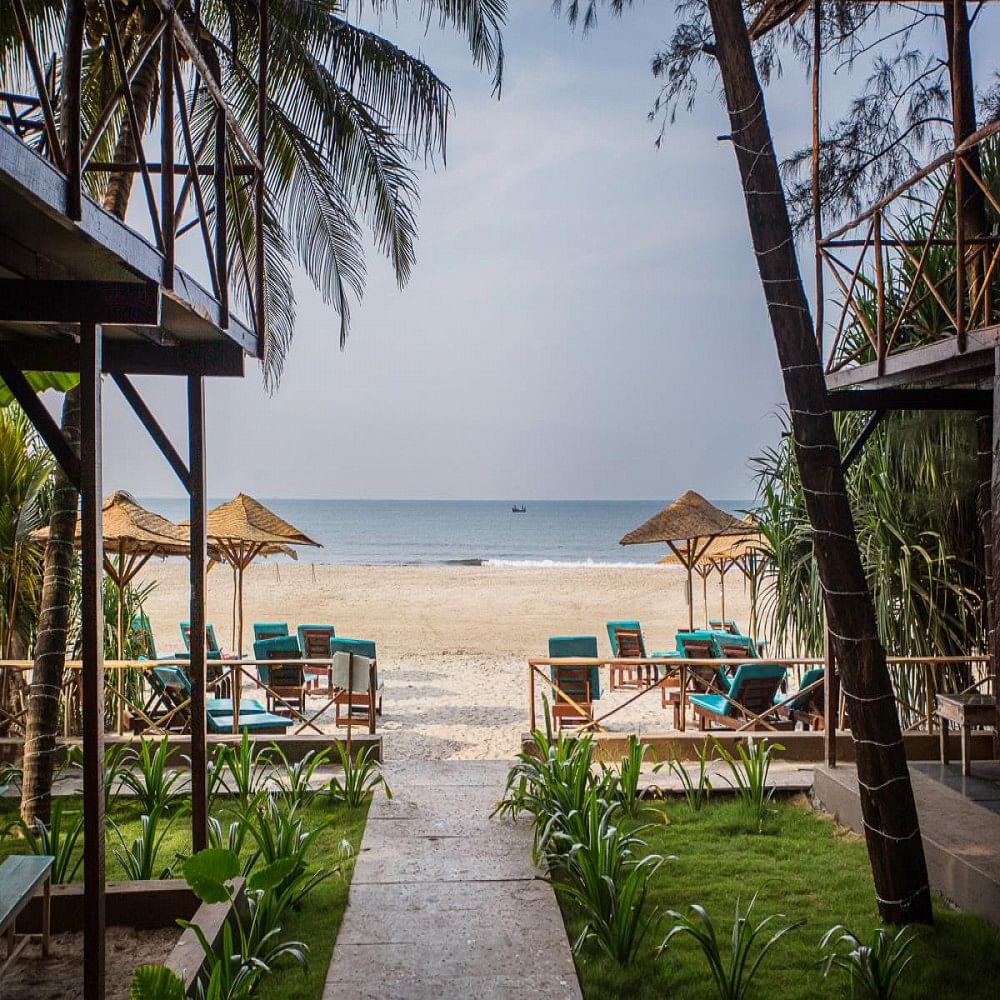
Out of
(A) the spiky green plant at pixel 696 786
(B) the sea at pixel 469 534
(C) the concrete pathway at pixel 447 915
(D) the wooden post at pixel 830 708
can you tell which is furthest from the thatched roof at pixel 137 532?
(B) the sea at pixel 469 534

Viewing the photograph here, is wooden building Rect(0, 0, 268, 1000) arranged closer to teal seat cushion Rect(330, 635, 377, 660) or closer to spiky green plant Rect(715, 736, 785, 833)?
spiky green plant Rect(715, 736, 785, 833)

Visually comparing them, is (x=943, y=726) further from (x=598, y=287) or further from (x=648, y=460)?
(x=648, y=460)

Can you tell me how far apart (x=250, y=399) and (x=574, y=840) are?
93.9 metres

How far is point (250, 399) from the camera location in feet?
313

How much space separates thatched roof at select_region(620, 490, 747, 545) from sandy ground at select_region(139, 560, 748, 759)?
2.36 m

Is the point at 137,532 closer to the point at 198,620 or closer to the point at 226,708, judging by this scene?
the point at 226,708

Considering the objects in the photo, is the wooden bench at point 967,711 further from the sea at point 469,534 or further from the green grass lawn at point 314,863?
the sea at point 469,534

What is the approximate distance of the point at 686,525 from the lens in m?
13.8

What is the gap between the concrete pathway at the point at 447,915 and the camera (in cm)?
442

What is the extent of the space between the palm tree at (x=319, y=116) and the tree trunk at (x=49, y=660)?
8.68 feet

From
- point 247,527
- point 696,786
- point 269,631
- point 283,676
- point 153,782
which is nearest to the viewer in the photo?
point 153,782

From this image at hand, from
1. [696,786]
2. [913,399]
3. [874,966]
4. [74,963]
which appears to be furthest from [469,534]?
[874,966]

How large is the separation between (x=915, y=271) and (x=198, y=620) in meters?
6.02

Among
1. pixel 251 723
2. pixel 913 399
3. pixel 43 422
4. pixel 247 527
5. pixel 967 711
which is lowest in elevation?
pixel 251 723
